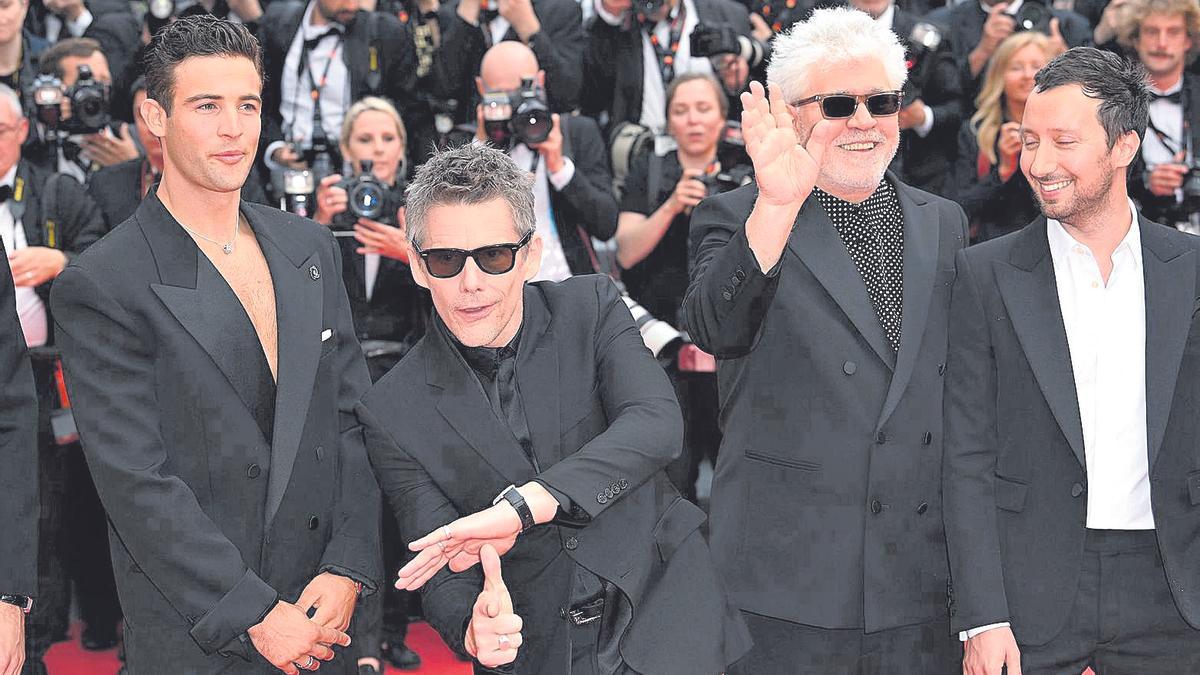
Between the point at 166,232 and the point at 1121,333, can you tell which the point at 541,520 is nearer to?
the point at 166,232

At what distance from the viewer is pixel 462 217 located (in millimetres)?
2607

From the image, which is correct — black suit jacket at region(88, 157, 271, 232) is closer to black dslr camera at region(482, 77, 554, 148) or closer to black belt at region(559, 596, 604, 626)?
black dslr camera at region(482, 77, 554, 148)

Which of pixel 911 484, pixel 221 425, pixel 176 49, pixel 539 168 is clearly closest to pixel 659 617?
pixel 911 484

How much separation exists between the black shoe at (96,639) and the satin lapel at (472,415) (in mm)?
3231

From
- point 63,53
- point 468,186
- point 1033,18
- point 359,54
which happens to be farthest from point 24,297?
point 1033,18

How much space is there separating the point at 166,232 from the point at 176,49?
38 cm

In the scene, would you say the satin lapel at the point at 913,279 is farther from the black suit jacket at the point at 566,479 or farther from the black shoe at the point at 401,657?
the black shoe at the point at 401,657

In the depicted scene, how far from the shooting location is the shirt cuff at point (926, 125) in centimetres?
598

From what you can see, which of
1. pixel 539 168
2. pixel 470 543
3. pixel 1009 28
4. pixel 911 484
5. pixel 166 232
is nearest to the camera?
pixel 470 543

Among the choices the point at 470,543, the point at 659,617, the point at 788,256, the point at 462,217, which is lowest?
the point at 659,617

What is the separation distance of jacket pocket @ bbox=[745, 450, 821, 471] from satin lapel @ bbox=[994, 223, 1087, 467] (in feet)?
1.65

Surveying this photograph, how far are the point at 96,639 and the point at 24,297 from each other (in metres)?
1.36

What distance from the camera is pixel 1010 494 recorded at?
117 inches

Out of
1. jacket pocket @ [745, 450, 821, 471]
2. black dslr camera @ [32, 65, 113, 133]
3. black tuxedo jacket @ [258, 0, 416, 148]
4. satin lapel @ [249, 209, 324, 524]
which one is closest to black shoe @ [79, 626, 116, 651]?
black dslr camera @ [32, 65, 113, 133]
